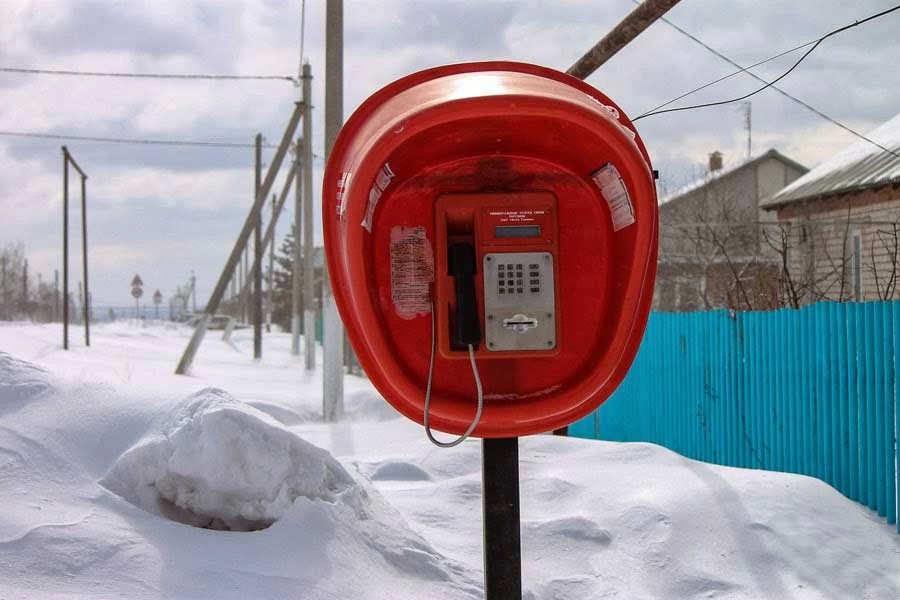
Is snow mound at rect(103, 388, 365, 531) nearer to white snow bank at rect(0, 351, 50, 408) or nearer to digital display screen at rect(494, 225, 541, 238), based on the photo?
white snow bank at rect(0, 351, 50, 408)

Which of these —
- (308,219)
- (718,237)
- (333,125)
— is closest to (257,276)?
(308,219)

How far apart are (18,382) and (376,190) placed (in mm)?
2295

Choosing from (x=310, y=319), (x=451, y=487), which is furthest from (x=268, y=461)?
(x=310, y=319)

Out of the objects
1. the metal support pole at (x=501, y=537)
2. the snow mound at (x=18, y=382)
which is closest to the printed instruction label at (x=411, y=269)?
the metal support pole at (x=501, y=537)

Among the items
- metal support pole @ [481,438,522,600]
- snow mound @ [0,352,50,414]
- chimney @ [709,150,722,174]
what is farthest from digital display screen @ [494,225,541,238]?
chimney @ [709,150,722,174]

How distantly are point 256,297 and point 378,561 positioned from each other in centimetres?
1984

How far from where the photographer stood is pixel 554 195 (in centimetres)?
269

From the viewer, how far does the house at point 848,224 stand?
656 centimetres

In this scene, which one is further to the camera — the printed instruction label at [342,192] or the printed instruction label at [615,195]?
the printed instruction label at [615,195]

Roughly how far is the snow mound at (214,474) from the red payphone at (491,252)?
1071 mm

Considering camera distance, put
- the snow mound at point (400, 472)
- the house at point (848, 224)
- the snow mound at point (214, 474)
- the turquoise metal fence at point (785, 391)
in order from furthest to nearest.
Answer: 1. the house at point (848, 224)
2. the turquoise metal fence at point (785, 391)
3. the snow mound at point (400, 472)
4. the snow mound at point (214, 474)

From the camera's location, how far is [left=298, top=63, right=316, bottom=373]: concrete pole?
16.2m

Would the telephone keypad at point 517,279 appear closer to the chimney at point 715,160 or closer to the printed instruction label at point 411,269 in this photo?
the printed instruction label at point 411,269

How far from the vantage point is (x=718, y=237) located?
16.7m
